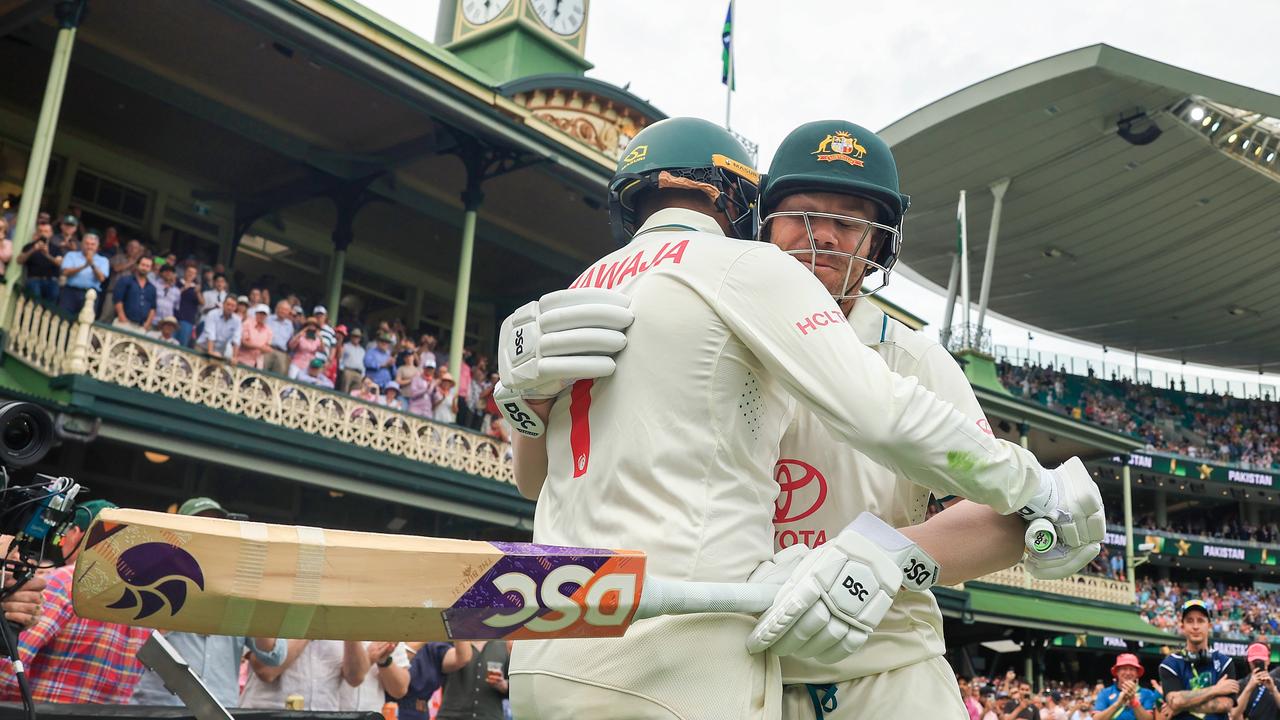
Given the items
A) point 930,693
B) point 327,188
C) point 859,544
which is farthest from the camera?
point 327,188

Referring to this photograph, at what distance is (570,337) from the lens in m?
2.47

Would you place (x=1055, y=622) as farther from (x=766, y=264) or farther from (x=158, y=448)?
(x=766, y=264)

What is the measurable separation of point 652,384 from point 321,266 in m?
19.8

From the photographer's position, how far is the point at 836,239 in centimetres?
301

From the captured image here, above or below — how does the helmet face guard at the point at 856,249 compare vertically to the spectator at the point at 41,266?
below

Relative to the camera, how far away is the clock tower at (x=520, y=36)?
23.0 metres

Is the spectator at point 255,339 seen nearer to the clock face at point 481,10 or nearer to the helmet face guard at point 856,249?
the clock face at point 481,10

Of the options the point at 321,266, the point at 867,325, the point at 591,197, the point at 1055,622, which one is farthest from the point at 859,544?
the point at 1055,622

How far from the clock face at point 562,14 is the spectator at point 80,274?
12311 millimetres

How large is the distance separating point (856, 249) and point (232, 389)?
41.0 ft

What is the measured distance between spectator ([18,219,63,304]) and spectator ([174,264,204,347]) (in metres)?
1.48

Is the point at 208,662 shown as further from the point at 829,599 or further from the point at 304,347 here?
the point at 304,347

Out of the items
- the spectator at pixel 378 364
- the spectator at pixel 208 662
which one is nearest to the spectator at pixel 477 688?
the spectator at pixel 208 662

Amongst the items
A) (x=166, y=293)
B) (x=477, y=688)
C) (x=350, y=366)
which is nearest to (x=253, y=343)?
(x=166, y=293)
